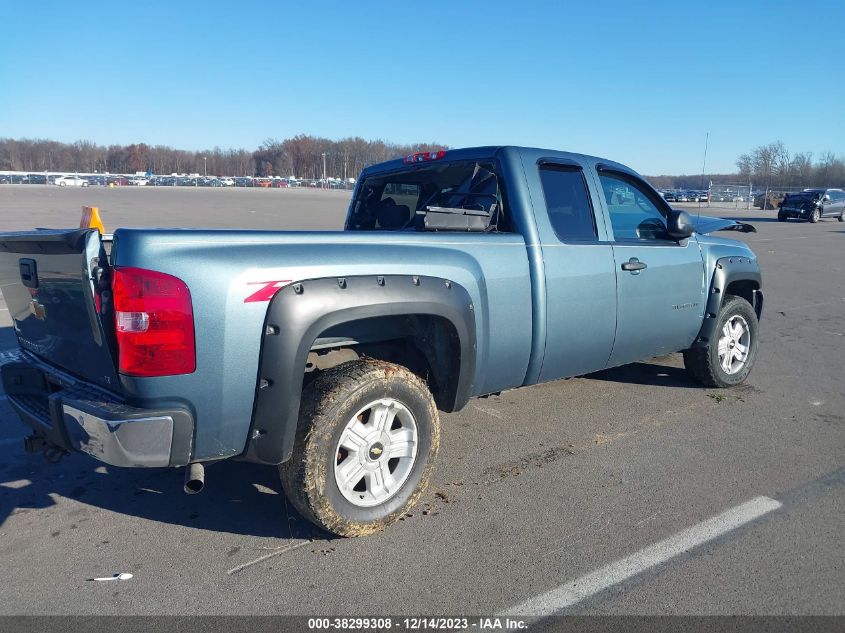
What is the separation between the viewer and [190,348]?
2707mm

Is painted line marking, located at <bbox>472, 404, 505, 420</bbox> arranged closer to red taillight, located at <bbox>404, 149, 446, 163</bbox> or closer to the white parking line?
the white parking line

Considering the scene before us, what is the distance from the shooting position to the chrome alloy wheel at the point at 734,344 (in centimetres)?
570

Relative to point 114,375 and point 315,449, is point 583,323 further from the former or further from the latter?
point 114,375

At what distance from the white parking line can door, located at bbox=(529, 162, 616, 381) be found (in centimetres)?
128

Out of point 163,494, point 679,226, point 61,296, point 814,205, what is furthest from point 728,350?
point 814,205

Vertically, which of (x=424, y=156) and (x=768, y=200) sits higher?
(x=768, y=200)

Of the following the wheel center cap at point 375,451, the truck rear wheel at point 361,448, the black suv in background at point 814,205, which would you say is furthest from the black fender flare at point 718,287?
the black suv in background at point 814,205

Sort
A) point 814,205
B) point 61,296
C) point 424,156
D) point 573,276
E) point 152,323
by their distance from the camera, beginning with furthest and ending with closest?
point 814,205 → point 424,156 → point 573,276 → point 61,296 → point 152,323

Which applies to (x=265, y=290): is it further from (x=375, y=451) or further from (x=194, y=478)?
(x=375, y=451)

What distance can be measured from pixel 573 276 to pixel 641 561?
1768mm

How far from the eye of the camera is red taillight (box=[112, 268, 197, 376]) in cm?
262

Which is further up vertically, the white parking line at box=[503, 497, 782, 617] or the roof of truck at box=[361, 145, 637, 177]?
the roof of truck at box=[361, 145, 637, 177]

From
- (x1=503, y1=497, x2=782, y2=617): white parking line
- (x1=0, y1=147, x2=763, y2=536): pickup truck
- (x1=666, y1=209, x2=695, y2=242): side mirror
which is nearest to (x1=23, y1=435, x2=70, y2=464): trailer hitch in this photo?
(x1=0, y1=147, x2=763, y2=536): pickup truck

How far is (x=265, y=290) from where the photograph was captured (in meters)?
2.83
